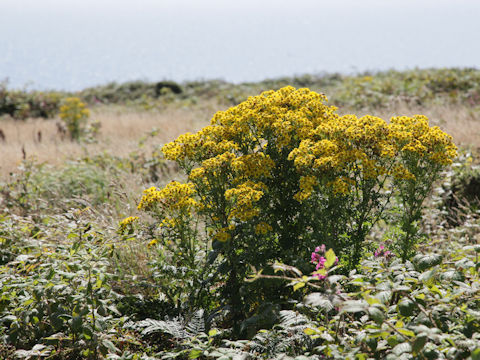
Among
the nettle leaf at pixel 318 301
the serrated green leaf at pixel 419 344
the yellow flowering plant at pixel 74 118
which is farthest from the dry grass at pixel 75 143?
the serrated green leaf at pixel 419 344

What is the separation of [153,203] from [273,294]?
42.5 inches

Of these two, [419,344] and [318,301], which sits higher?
[318,301]

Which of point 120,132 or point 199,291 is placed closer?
point 199,291

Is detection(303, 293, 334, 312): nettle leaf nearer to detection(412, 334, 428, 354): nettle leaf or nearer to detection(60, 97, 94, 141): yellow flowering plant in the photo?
detection(412, 334, 428, 354): nettle leaf

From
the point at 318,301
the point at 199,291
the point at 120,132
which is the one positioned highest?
the point at 120,132

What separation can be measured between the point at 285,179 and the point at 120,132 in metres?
8.37

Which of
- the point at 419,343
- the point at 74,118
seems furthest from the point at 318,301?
the point at 74,118

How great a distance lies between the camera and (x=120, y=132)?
35.0ft

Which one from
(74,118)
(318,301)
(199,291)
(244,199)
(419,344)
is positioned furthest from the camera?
(74,118)

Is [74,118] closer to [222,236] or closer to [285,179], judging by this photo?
[285,179]

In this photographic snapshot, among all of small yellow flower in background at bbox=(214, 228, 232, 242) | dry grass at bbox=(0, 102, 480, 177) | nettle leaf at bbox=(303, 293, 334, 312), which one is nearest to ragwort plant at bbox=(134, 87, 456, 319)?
small yellow flower in background at bbox=(214, 228, 232, 242)

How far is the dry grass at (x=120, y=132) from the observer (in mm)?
7387

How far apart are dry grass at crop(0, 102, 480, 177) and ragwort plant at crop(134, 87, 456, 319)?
2769mm

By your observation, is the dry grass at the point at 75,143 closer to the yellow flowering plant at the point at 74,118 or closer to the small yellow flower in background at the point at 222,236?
the yellow flowering plant at the point at 74,118
